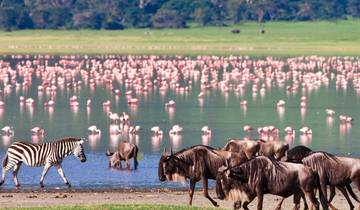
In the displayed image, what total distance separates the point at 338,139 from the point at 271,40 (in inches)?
2807

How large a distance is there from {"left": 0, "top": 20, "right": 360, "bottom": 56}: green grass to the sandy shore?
67.9 metres

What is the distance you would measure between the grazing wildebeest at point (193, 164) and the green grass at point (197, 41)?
70063 mm

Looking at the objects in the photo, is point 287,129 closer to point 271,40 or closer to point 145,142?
point 145,142

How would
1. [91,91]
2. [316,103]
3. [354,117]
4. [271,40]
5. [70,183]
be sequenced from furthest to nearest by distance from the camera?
[271,40], [91,91], [316,103], [354,117], [70,183]

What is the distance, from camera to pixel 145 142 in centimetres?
3083

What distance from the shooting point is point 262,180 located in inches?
693

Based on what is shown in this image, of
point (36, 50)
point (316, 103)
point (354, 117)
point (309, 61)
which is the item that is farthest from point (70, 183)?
point (36, 50)

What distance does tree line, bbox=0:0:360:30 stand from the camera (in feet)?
392

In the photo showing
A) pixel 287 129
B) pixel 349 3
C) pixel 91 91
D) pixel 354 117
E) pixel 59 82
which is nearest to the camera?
pixel 287 129

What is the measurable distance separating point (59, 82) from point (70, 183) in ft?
102

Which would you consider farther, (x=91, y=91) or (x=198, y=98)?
(x=91, y=91)

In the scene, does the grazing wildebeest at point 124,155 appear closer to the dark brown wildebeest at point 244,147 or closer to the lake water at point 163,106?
the lake water at point 163,106

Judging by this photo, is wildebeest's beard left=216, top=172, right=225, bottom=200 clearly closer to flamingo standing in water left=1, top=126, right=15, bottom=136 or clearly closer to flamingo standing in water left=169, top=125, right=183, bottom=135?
flamingo standing in water left=169, top=125, right=183, bottom=135

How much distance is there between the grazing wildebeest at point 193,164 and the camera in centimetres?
1944
